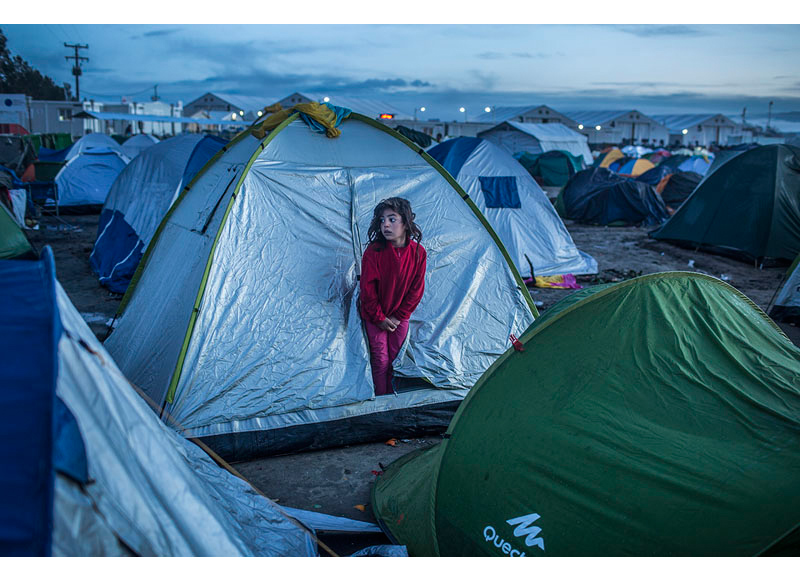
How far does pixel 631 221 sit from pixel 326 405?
1441 cm

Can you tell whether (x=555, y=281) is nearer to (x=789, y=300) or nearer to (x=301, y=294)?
(x=789, y=300)

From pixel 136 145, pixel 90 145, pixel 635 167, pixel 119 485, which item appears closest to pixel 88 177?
pixel 90 145

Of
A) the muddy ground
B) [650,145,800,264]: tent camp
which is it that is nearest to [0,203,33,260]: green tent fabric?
the muddy ground

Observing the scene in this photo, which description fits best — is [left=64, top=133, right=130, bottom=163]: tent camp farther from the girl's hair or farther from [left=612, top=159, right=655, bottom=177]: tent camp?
[left=612, top=159, right=655, bottom=177]: tent camp

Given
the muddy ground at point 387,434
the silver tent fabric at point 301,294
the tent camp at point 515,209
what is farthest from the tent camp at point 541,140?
the silver tent fabric at point 301,294

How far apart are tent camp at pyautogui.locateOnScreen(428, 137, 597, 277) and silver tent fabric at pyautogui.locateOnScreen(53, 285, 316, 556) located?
8222 millimetres

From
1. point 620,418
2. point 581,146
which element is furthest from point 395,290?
point 581,146

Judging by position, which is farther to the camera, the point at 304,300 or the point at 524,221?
the point at 524,221

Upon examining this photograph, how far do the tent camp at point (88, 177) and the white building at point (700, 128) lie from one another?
64.0 meters

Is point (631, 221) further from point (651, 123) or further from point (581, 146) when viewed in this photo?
point (651, 123)

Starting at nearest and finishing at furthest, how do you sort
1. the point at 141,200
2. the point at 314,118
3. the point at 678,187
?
1. the point at 314,118
2. the point at 141,200
3. the point at 678,187

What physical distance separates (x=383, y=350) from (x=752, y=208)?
10343 mm

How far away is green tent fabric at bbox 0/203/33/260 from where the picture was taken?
282 inches

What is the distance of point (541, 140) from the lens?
36219 millimetres
